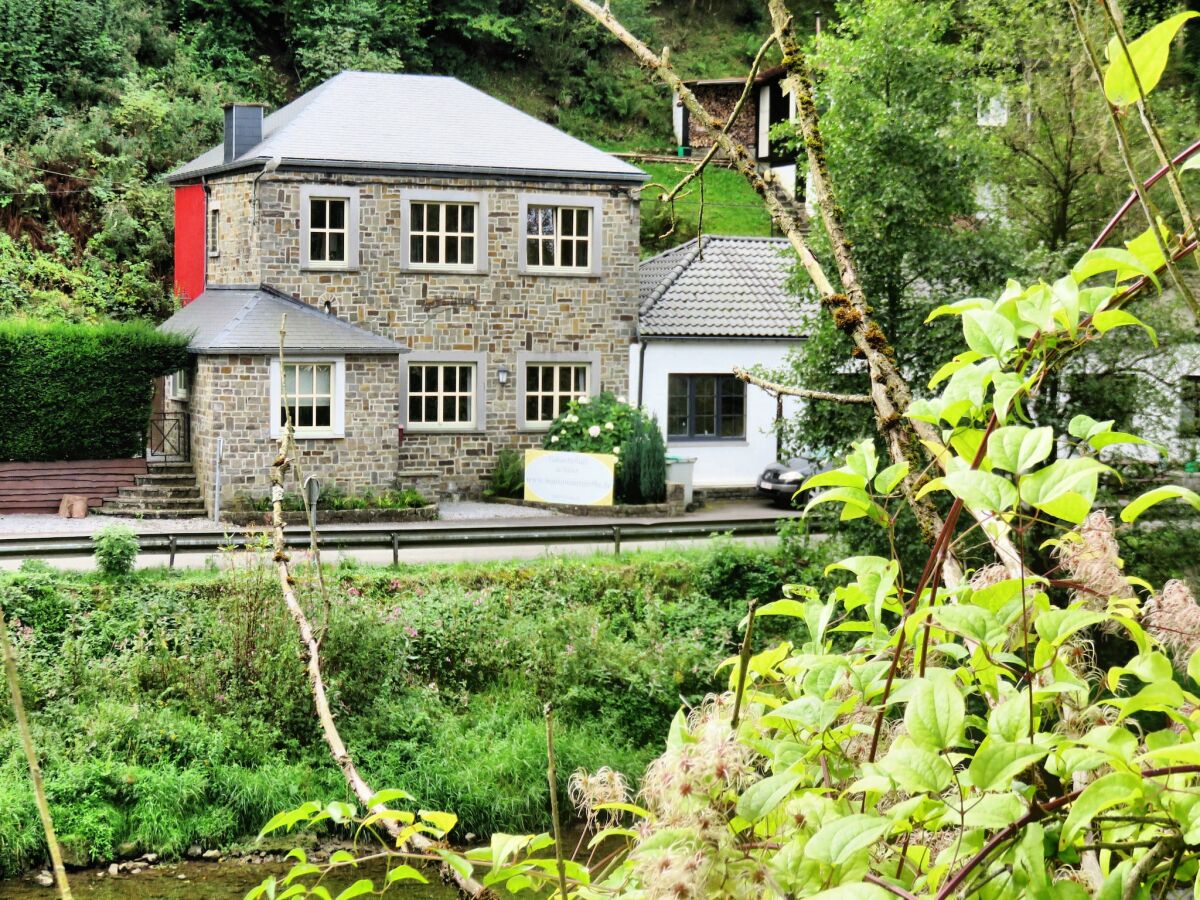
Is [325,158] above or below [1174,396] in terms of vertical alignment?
above

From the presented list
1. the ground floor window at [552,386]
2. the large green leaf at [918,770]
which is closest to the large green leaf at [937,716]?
the large green leaf at [918,770]

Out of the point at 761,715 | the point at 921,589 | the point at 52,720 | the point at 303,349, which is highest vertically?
the point at 303,349

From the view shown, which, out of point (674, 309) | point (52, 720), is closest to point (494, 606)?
point (52, 720)

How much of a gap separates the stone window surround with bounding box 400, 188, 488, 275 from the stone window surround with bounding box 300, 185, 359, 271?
776mm

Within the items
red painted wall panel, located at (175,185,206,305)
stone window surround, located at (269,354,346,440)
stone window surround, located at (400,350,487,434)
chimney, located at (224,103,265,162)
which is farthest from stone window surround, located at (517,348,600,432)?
red painted wall panel, located at (175,185,206,305)

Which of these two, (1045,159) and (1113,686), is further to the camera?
(1045,159)

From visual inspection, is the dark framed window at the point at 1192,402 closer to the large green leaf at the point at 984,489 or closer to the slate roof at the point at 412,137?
the slate roof at the point at 412,137

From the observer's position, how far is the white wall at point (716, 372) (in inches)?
1014

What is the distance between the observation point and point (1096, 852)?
1498 millimetres

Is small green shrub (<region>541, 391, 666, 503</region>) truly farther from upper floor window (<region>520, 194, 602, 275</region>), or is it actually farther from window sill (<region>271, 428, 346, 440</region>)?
window sill (<region>271, 428, 346, 440</region>)

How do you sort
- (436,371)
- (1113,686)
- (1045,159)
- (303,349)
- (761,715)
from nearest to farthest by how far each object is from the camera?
(1113,686) < (761,715) < (1045,159) < (303,349) < (436,371)

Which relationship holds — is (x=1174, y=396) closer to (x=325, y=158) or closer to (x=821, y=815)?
(x=325, y=158)

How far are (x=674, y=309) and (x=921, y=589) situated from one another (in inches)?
985

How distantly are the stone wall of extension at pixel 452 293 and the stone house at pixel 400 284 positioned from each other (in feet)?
0.09
